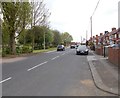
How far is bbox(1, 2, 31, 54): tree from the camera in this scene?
39.9m

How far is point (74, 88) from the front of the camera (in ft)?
36.8

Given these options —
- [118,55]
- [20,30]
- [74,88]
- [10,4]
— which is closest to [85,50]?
[20,30]

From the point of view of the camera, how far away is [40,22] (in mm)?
58062

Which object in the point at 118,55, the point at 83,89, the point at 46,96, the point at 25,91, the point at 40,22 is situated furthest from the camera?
the point at 40,22

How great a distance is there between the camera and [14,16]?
40.2 metres

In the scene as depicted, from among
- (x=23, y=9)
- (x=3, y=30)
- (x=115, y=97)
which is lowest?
(x=115, y=97)

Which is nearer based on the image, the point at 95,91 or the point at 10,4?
the point at 95,91

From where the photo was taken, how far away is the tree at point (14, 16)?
39.9 meters

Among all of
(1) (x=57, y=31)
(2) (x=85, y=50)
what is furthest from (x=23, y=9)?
(1) (x=57, y=31)

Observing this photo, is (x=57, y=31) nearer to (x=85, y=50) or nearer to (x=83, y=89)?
(x=85, y=50)

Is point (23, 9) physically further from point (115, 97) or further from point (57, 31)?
point (57, 31)

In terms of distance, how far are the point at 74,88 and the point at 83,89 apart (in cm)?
39

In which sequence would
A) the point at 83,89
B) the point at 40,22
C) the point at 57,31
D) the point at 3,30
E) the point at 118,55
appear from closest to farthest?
the point at 83,89 < the point at 118,55 < the point at 3,30 < the point at 40,22 < the point at 57,31

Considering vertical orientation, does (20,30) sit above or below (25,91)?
above
